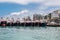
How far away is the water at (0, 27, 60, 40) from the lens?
13.4 feet

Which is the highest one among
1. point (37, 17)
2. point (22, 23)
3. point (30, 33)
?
point (37, 17)

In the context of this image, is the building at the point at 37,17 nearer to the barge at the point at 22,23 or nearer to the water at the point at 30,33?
the barge at the point at 22,23

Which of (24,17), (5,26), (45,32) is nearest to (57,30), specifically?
(45,32)

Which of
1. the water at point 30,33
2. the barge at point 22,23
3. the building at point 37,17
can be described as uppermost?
the building at point 37,17

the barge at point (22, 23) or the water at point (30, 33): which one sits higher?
the barge at point (22, 23)

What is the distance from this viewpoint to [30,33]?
4297mm

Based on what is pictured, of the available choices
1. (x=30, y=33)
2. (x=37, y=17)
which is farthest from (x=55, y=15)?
(x=30, y=33)

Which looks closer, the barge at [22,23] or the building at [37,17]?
the building at [37,17]

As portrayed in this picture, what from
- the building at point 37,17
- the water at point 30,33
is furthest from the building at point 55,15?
the water at point 30,33

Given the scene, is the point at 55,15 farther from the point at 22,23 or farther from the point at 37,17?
the point at 22,23

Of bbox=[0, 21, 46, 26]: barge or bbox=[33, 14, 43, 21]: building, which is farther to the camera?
bbox=[0, 21, 46, 26]: barge

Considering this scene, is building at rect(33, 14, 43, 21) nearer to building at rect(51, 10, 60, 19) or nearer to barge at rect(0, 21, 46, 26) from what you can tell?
barge at rect(0, 21, 46, 26)

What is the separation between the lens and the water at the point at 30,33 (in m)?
4.10

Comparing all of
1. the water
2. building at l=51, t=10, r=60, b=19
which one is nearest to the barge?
the water
